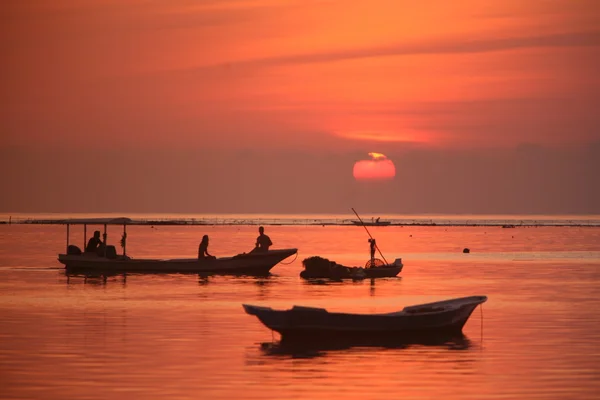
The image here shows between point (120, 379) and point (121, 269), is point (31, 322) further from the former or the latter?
point (121, 269)

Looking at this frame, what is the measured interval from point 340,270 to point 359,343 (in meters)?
26.7

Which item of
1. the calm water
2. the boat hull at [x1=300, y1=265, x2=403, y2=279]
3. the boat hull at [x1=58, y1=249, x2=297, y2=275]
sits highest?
the boat hull at [x1=58, y1=249, x2=297, y2=275]

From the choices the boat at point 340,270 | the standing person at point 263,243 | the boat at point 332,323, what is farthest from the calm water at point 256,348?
the boat at point 340,270

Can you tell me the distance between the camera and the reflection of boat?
92.5 feet

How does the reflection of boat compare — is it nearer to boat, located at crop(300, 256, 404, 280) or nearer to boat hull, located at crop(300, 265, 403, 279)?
boat hull, located at crop(300, 265, 403, 279)

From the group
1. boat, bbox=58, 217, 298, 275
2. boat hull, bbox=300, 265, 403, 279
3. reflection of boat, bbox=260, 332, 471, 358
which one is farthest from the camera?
boat hull, bbox=300, 265, 403, 279

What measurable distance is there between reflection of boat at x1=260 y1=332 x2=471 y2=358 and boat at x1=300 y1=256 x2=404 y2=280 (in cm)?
2502

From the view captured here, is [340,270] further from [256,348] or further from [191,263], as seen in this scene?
[256,348]

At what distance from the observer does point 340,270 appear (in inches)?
2200

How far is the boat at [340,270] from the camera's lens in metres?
55.4

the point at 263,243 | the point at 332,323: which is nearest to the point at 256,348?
the point at 332,323

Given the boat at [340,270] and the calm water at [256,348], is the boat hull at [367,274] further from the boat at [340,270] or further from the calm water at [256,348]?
the calm water at [256,348]

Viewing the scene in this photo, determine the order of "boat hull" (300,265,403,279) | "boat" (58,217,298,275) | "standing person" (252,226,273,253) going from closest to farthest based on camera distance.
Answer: "standing person" (252,226,273,253), "boat" (58,217,298,275), "boat hull" (300,265,403,279)

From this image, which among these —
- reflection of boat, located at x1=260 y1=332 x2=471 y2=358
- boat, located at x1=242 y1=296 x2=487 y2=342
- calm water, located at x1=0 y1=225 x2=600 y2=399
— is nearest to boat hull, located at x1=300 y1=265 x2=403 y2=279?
calm water, located at x1=0 y1=225 x2=600 y2=399
